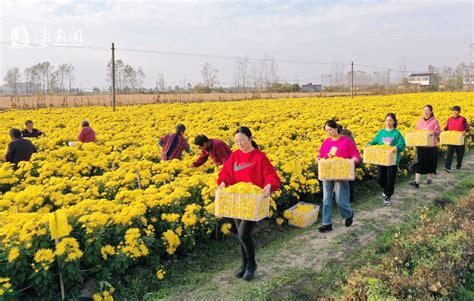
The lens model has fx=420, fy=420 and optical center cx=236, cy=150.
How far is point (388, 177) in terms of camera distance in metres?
7.18

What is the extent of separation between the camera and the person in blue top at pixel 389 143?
23.0ft

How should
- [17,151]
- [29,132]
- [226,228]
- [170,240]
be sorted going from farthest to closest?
[29,132]
[17,151]
[226,228]
[170,240]

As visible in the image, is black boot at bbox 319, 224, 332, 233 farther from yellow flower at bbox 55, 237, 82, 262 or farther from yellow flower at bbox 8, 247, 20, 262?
yellow flower at bbox 8, 247, 20, 262

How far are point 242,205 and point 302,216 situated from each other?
7.74 ft

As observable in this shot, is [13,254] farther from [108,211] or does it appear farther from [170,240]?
[170,240]

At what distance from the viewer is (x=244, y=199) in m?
4.21

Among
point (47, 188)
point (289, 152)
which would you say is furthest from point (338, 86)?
point (47, 188)

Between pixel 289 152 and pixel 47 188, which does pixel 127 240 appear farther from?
pixel 289 152

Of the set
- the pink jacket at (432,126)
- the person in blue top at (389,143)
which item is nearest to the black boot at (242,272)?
the person in blue top at (389,143)

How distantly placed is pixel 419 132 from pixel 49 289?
7147 millimetres

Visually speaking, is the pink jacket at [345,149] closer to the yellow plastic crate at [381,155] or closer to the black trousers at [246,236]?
the yellow plastic crate at [381,155]

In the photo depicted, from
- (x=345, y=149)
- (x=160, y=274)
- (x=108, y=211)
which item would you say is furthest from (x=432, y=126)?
(x=108, y=211)

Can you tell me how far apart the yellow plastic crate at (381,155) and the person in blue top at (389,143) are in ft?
0.34

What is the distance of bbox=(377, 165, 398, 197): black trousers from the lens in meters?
7.17
